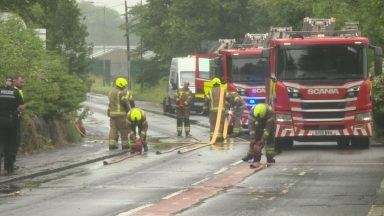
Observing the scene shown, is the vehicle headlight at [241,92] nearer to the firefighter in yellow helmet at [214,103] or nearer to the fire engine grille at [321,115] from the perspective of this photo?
the firefighter in yellow helmet at [214,103]

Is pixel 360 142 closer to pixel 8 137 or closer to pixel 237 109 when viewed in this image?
pixel 237 109

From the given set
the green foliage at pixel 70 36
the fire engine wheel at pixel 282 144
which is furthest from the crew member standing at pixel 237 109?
the green foliage at pixel 70 36

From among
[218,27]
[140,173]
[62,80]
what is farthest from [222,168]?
[218,27]

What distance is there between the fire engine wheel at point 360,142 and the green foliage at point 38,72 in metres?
7.88

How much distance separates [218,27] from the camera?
2461 inches

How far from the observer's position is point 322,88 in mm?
22641

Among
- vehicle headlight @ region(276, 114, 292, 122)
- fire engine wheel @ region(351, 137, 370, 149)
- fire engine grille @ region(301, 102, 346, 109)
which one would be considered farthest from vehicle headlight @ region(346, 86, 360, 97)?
vehicle headlight @ region(276, 114, 292, 122)

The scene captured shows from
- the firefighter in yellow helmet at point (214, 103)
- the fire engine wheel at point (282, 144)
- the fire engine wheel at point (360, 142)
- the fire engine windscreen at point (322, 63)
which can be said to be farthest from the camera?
the firefighter in yellow helmet at point (214, 103)

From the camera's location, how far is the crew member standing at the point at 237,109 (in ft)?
91.7

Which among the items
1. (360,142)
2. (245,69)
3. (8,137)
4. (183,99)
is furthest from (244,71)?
(8,137)

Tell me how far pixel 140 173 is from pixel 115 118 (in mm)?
6424

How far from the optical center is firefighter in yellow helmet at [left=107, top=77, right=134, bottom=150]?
2403 cm

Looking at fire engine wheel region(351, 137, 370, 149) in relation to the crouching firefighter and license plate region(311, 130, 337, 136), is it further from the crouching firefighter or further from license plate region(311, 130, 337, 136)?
the crouching firefighter

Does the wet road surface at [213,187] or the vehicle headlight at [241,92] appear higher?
the vehicle headlight at [241,92]
